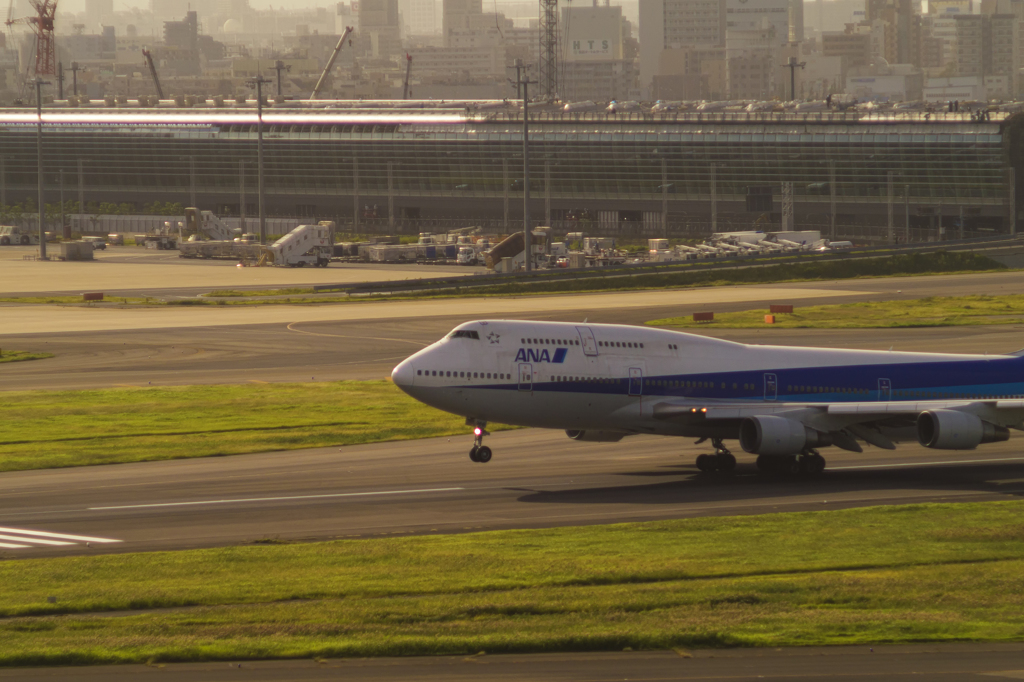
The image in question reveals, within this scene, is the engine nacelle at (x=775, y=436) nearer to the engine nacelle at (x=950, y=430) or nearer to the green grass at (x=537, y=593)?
the engine nacelle at (x=950, y=430)

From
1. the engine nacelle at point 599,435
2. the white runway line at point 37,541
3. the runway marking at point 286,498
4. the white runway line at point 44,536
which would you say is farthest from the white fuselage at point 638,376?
the white runway line at point 37,541

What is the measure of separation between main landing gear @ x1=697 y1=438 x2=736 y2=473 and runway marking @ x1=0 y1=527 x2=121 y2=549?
22943mm

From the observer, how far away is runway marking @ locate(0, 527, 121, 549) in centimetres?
3800

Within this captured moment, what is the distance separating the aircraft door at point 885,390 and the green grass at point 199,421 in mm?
19393

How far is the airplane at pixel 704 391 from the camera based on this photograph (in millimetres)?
46594

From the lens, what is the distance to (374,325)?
101562 millimetres

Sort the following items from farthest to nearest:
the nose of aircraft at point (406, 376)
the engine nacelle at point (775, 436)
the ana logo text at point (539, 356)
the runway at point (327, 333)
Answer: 1. the runway at point (327, 333)
2. the engine nacelle at point (775, 436)
3. the ana logo text at point (539, 356)
4. the nose of aircraft at point (406, 376)

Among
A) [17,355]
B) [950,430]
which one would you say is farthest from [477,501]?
[17,355]

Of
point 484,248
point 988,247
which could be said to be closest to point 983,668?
point 988,247

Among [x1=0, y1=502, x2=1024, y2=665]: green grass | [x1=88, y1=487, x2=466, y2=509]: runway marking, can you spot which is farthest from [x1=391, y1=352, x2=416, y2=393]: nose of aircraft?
[x1=0, y1=502, x2=1024, y2=665]: green grass

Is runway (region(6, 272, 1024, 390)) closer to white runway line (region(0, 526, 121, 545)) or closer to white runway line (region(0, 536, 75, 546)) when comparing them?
white runway line (region(0, 526, 121, 545))

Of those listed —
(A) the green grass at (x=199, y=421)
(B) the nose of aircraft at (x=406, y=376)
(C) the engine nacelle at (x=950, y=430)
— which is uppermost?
(B) the nose of aircraft at (x=406, y=376)

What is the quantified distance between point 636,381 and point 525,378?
4.41 metres

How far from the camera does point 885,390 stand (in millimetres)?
50969
